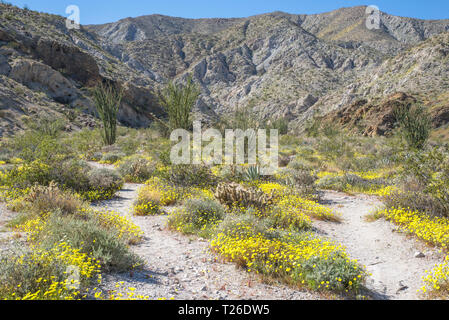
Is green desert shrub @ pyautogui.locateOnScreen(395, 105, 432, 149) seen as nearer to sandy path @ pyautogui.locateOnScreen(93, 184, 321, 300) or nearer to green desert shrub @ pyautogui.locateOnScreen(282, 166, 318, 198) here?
green desert shrub @ pyautogui.locateOnScreen(282, 166, 318, 198)

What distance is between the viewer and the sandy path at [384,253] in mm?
3676

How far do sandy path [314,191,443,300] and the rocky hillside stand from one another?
13.7 meters

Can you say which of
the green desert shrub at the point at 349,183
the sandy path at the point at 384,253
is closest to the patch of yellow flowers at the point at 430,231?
the sandy path at the point at 384,253

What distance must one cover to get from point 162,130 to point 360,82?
43.1 m

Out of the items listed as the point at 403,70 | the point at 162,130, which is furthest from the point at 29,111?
the point at 403,70

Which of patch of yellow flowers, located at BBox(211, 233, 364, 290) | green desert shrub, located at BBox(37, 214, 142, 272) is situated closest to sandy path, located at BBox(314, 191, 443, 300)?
patch of yellow flowers, located at BBox(211, 233, 364, 290)

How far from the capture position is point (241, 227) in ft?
15.7

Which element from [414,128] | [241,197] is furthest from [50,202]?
[414,128]

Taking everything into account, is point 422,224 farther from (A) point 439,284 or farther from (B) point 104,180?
(B) point 104,180

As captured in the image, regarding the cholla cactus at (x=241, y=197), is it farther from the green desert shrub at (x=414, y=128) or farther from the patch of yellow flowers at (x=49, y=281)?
the green desert shrub at (x=414, y=128)

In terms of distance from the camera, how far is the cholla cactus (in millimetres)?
6395

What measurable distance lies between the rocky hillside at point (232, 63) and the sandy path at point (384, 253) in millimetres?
13749

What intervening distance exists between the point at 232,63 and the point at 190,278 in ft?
279

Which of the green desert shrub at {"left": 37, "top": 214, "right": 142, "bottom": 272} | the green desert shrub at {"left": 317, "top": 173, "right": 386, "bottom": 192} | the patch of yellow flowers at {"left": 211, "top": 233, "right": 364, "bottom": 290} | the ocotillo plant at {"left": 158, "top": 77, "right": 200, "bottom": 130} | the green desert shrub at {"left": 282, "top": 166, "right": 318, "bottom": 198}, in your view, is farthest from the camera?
the ocotillo plant at {"left": 158, "top": 77, "right": 200, "bottom": 130}
